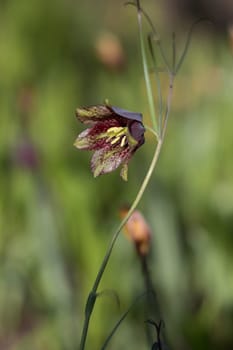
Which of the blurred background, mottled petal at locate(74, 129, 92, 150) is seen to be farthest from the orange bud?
the blurred background

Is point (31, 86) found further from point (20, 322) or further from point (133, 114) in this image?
point (133, 114)

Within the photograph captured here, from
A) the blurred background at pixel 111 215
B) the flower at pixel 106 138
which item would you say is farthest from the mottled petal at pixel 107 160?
the blurred background at pixel 111 215

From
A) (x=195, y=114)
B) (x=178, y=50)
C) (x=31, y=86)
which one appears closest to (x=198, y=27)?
(x=178, y=50)

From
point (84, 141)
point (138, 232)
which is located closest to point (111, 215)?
point (138, 232)

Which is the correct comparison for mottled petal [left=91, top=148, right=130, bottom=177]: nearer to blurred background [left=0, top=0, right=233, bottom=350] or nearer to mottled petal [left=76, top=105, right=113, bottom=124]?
mottled petal [left=76, top=105, right=113, bottom=124]

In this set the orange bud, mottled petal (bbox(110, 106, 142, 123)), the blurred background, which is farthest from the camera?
the blurred background

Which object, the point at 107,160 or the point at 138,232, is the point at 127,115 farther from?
the point at 138,232
